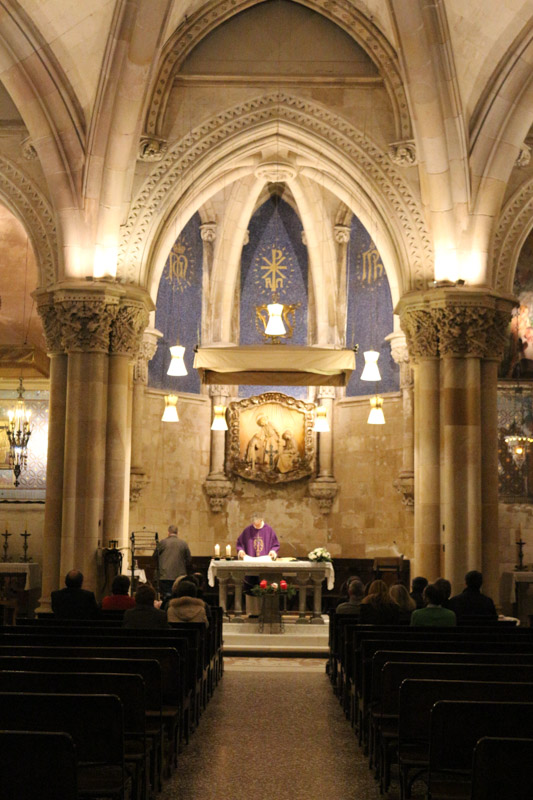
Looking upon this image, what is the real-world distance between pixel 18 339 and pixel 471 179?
29.0 ft

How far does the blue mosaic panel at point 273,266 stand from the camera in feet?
71.8

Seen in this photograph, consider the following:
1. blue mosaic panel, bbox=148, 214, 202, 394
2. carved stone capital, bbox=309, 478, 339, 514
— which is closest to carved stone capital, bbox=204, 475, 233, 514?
carved stone capital, bbox=309, 478, 339, 514

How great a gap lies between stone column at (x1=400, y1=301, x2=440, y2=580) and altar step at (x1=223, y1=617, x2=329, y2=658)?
1775mm

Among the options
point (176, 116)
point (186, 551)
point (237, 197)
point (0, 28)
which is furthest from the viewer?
point (237, 197)

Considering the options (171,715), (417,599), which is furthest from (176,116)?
(171,715)

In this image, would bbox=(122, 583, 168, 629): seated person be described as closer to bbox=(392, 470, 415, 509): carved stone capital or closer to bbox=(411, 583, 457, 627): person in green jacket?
bbox=(411, 583, 457, 627): person in green jacket

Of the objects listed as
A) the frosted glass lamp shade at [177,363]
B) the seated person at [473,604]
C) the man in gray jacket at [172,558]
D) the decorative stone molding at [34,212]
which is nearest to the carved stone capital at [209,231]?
the decorative stone molding at [34,212]

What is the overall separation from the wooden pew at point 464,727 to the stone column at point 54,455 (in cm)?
1048

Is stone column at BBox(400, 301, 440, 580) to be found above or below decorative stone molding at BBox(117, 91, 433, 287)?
below

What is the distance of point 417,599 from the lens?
413 inches

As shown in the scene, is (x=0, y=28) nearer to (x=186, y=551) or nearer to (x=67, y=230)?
(x=67, y=230)

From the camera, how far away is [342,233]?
21.3 m

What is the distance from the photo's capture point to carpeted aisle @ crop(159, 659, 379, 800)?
6109 mm

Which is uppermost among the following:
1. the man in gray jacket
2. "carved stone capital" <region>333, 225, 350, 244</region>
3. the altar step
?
"carved stone capital" <region>333, 225, 350, 244</region>
